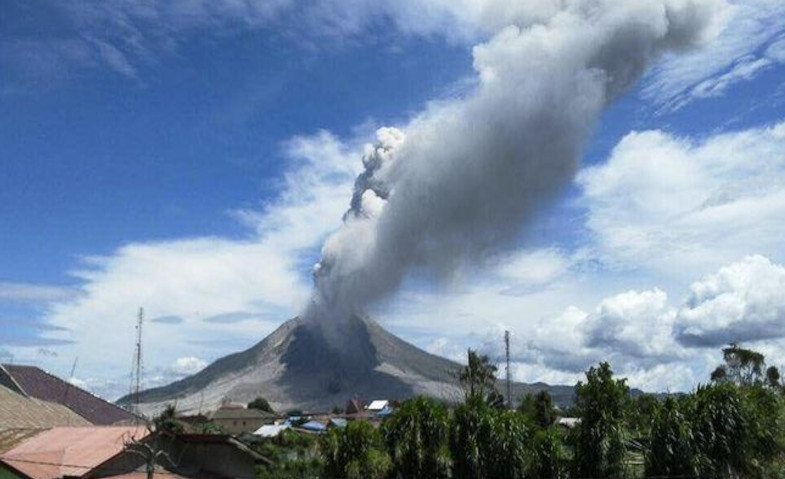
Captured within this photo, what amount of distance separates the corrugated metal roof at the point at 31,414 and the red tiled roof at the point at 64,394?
10253 mm

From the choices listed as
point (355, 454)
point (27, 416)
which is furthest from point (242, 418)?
point (355, 454)

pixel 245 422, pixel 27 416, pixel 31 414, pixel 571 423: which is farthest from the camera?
pixel 245 422

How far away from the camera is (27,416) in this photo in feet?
330

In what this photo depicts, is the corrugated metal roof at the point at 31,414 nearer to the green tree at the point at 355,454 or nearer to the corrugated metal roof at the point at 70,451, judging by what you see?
the corrugated metal roof at the point at 70,451

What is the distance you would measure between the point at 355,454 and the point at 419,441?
10.1 ft

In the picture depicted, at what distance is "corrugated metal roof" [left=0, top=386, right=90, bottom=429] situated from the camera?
305 feet

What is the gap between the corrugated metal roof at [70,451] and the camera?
44094mm

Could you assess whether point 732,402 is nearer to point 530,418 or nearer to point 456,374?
point 530,418

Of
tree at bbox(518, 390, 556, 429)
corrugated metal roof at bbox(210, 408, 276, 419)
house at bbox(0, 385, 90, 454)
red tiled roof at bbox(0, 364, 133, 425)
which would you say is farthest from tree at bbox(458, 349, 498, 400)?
corrugated metal roof at bbox(210, 408, 276, 419)

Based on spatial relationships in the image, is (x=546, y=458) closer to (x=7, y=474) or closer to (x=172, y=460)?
(x=172, y=460)

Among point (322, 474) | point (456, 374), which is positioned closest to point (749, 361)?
point (456, 374)

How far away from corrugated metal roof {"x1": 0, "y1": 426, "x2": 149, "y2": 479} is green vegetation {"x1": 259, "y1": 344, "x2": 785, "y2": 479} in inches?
389

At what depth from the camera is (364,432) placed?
39.4m

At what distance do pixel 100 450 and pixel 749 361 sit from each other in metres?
85.2
